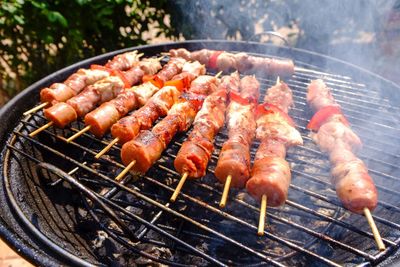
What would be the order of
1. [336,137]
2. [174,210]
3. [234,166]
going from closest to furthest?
[234,166] < [174,210] < [336,137]

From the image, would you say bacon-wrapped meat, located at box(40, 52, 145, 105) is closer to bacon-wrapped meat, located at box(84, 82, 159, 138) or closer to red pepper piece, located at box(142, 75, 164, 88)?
red pepper piece, located at box(142, 75, 164, 88)

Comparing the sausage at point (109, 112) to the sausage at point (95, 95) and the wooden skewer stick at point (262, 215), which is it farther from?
the wooden skewer stick at point (262, 215)

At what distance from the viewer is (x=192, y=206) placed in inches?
130

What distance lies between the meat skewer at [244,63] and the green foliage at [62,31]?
174cm

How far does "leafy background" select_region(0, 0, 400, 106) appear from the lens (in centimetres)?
575

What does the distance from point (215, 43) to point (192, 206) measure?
2.88 m

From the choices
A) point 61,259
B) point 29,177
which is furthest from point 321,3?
point 61,259

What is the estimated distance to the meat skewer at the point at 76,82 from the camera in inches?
144


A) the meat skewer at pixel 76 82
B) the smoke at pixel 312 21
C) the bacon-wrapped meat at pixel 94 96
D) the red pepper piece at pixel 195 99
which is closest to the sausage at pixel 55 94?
the meat skewer at pixel 76 82

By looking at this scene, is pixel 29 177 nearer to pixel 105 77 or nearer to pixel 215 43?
pixel 105 77

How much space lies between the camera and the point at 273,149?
3066mm

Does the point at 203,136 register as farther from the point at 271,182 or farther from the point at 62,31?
the point at 62,31

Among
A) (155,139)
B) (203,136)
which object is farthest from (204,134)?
(155,139)

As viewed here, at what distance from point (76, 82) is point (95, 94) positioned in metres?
0.31
